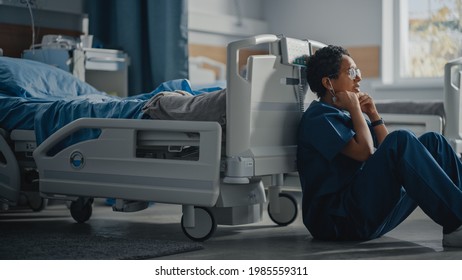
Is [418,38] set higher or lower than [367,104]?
higher

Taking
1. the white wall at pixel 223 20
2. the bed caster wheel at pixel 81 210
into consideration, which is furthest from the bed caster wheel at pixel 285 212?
the white wall at pixel 223 20

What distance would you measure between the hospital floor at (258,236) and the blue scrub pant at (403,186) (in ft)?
0.31

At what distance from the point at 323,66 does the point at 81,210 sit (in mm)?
1226

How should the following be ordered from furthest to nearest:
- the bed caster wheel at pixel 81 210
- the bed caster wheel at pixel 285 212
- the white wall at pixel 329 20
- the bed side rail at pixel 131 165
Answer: the white wall at pixel 329 20, the bed caster wheel at pixel 81 210, the bed caster wheel at pixel 285 212, the bed side rail at pixel 131 165

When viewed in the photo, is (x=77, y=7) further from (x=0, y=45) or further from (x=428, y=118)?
(x=428, y=118)

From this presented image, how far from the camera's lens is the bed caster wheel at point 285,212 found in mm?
3129

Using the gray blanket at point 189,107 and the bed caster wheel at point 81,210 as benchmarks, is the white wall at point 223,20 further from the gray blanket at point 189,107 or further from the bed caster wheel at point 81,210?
the gray blanket at point 189,107

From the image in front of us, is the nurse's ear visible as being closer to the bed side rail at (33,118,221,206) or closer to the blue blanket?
the bed side rail at (33,118,221,206)

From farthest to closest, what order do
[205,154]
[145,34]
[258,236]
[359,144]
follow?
[145,34]
[258,236]
[205,154]
[359,144]

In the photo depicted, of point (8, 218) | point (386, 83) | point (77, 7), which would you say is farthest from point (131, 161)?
point (386, 83)

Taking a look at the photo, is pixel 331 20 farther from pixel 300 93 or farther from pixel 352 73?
pixel 352 73

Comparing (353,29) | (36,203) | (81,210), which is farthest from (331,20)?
(81,210)

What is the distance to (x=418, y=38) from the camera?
5.62m

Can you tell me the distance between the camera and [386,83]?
18.1 ft
